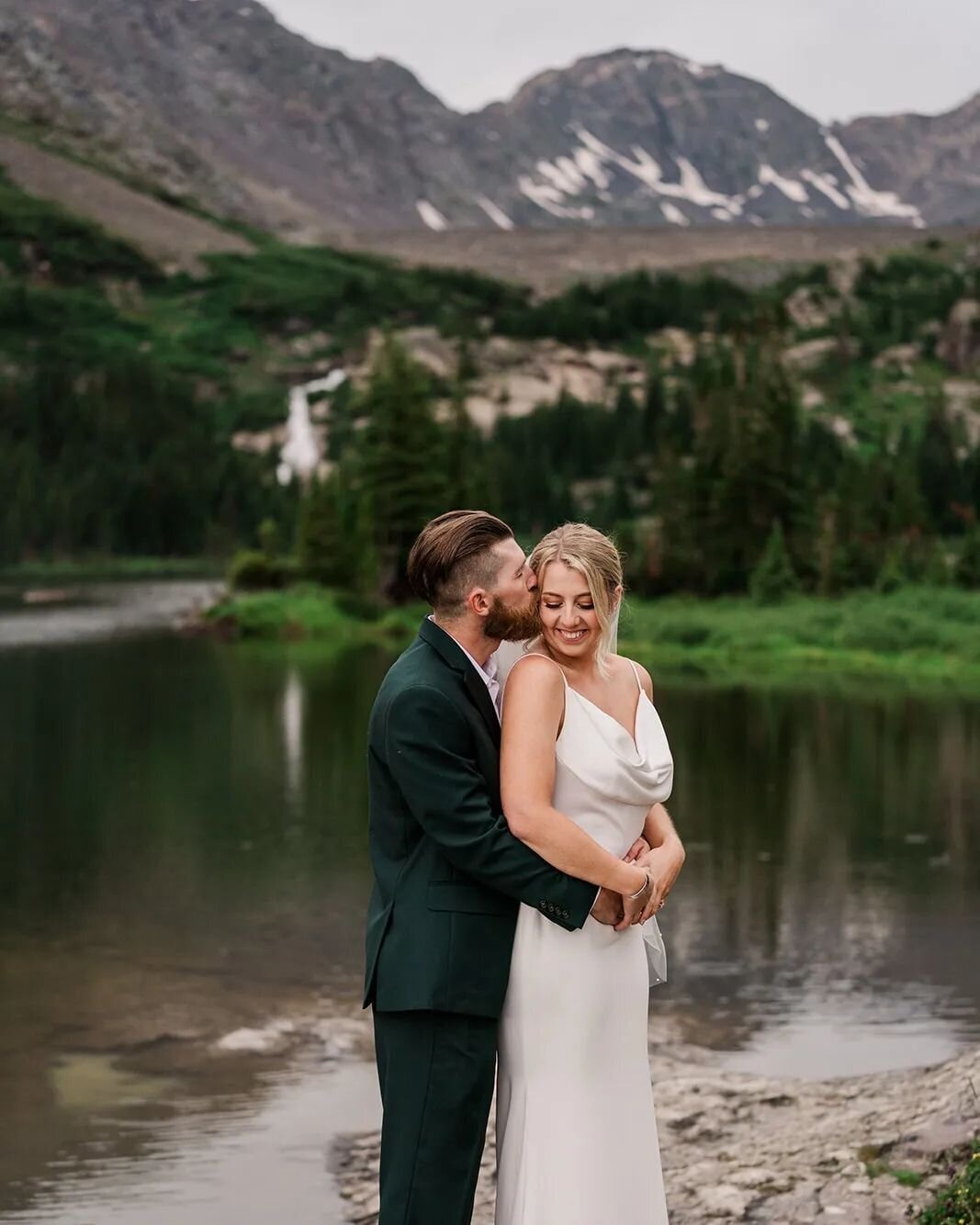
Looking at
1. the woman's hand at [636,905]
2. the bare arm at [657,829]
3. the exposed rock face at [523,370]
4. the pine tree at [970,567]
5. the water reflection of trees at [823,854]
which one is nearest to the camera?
the woman's hand at [636,905]

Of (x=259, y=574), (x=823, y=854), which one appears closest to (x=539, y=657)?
(x=823, y=854)

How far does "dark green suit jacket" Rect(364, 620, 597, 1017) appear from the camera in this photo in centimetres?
397

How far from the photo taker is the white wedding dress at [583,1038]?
409 centimetres

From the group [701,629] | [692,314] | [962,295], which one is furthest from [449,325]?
[701,629]

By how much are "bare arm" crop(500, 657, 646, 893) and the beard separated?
16 centimetres

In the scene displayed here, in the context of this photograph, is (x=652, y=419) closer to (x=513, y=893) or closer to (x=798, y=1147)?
(x=798, y=1147)

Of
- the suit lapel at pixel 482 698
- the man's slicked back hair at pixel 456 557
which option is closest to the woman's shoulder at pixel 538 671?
the suit lapel at pixel 482 698

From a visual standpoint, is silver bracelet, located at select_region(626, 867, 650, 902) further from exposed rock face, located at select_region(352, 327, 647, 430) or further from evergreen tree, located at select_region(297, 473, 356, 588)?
exposed rock face, located at select_region(352, 327, 647, 430)

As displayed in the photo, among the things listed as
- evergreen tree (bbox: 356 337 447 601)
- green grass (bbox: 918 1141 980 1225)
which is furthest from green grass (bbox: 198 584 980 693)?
green grass (bbox: 918 1141 980 1225)

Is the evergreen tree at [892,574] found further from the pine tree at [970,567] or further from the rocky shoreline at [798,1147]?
the rocky shoreline at [798,1147]

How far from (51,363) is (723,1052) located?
484 ft

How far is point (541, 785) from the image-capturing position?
3.99 m

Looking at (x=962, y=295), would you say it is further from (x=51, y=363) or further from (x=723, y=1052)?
(x=723, y=1052)

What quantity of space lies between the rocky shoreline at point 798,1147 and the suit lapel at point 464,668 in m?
2.36
